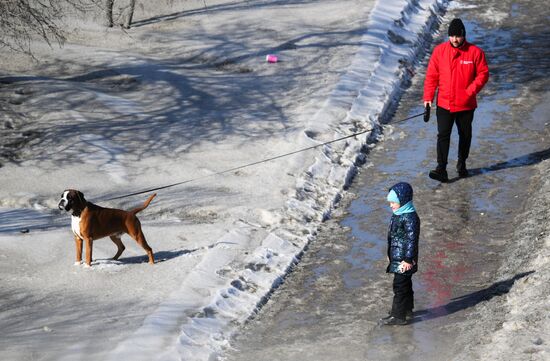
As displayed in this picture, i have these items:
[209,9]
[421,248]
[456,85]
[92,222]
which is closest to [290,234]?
[421,248]

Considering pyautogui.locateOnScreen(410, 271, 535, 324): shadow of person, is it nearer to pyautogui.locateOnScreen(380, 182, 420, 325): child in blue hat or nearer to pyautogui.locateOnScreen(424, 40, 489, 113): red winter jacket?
pyautogui.locateOnScreen(380, 182, 420, 325): child in blue hat

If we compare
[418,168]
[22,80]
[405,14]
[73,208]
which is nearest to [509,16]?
[405,14]

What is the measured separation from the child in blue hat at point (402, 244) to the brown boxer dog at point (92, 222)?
2440 millimetres

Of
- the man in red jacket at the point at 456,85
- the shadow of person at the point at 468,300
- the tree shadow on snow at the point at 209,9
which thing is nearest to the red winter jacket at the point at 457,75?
the man in red jacket at the point at 456,85

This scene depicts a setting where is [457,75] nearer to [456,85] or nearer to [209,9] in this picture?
[456,85]

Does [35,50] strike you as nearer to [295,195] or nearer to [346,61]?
[346,61]

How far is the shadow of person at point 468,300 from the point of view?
834cm

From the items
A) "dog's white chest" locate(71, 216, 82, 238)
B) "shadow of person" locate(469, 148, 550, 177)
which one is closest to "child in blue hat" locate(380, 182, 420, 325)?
"dog's white chest" locate(71, 216, 82, 238)

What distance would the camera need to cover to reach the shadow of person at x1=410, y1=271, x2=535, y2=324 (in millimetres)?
8344

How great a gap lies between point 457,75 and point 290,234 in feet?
9.53

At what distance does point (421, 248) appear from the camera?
9727 millimetres

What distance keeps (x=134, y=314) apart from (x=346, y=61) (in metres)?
8.42

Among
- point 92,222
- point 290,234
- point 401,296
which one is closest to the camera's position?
point 401,296

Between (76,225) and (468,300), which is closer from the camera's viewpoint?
(468,300)
